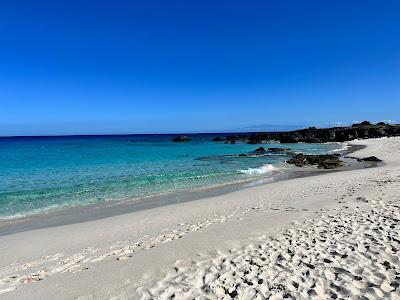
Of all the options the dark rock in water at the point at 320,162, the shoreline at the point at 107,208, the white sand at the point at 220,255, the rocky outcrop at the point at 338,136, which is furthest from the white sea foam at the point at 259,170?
the rocky outcrop at the point at 338,136

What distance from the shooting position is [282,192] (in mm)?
16734

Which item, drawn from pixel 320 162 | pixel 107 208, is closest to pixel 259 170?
pixel 320 162

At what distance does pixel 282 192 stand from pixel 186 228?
26.1ft

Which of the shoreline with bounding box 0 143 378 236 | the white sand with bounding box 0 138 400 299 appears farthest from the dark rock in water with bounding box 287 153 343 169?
the white sand with bounding box 0 138 400 299

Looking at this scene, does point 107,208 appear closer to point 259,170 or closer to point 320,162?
point 259,170

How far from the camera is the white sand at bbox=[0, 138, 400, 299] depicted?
5.83 m

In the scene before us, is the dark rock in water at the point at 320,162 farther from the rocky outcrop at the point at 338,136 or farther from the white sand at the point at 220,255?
the rocky outcrop at the point at 338,136

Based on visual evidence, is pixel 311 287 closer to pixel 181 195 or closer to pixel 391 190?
pixel 391 190

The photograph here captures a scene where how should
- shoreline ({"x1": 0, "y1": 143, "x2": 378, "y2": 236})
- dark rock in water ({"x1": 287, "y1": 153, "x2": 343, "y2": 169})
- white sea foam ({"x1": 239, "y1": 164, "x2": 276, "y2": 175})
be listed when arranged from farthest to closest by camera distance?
dark rock in water ({"x1": 287, "y1": 153, "x2": 343, "y2": 169}) → white sea foam ({"x1": 239, "y1": 164, "x2": 276, "y2": 175}) → shoreline ({"x1": 0, "y1": 143, "x2": 378, "y2": 236})

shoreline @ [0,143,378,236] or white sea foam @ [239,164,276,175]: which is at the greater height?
shoreline @ [0,143,378,236]

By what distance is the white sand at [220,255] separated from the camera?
19.1 feet

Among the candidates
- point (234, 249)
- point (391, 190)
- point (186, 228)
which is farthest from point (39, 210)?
point (391, 190)

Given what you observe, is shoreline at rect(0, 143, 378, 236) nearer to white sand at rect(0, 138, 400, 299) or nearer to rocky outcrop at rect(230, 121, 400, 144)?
white sand at rect(0, 138, 400, 299)

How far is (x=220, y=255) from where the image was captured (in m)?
7.46
